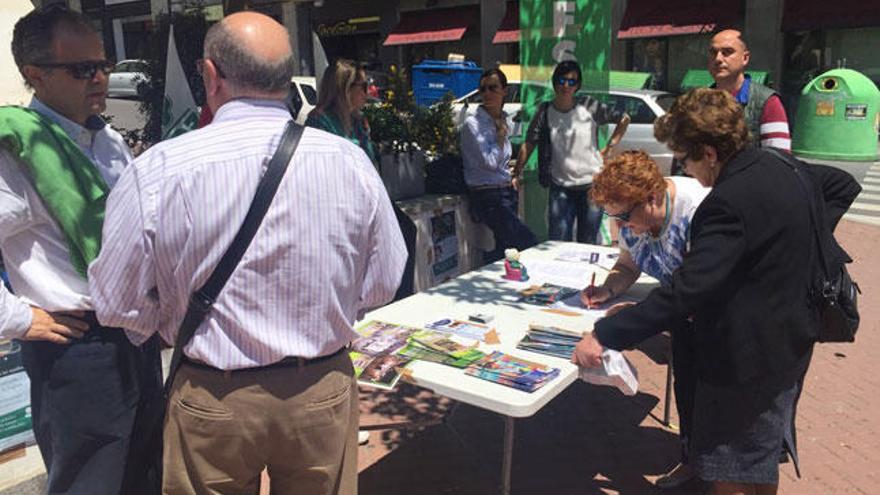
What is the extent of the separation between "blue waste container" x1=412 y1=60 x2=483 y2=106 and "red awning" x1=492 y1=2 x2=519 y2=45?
350 cm

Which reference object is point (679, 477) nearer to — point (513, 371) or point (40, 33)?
point (513, 371)

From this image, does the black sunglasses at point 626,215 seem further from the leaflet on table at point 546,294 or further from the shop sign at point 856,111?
the shop sign at point 856,111

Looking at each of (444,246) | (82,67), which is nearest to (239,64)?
(82,67)

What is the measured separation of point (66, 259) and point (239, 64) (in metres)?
0.77

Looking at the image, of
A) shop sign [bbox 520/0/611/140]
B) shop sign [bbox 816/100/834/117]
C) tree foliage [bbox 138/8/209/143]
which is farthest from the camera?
shop sign [bbox 816/100/834/117]

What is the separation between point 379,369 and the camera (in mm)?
2479

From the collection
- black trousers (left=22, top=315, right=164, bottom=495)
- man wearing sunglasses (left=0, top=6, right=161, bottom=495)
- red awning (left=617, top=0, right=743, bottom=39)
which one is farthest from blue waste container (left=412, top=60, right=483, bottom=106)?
black trousers (left=22, top=315, right=164, bottom=495)

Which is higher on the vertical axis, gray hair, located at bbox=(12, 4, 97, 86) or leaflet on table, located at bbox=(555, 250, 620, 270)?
gray hair, located at bbox=(12, 4, 97, 86)

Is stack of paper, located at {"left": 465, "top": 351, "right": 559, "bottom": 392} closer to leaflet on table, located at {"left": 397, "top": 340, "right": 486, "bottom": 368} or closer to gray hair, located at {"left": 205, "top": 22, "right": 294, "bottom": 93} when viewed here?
leaflet on table, located at {"left": 397, "top": 340, "right": 486, "bottom": 368}

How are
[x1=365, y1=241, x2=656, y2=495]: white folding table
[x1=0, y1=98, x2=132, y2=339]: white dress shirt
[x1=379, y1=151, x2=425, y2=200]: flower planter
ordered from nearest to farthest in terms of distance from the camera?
[x1=0, y1=98, x2=132, y2=339]: white dress shirt → [x1=365, y1=241, x2=656, y2=495]: white folding table → [x1=379, y1=151, x2=425, y2=200]: flower planter

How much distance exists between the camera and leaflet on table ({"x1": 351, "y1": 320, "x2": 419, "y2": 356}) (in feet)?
8.74

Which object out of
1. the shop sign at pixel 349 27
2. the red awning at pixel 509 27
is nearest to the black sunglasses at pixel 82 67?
the red awning at pixel 509 27

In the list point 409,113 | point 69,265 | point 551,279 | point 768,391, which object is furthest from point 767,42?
point 69,265

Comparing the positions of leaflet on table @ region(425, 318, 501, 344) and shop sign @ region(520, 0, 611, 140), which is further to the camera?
shop sign @ region(520, 0, 611, 140)
